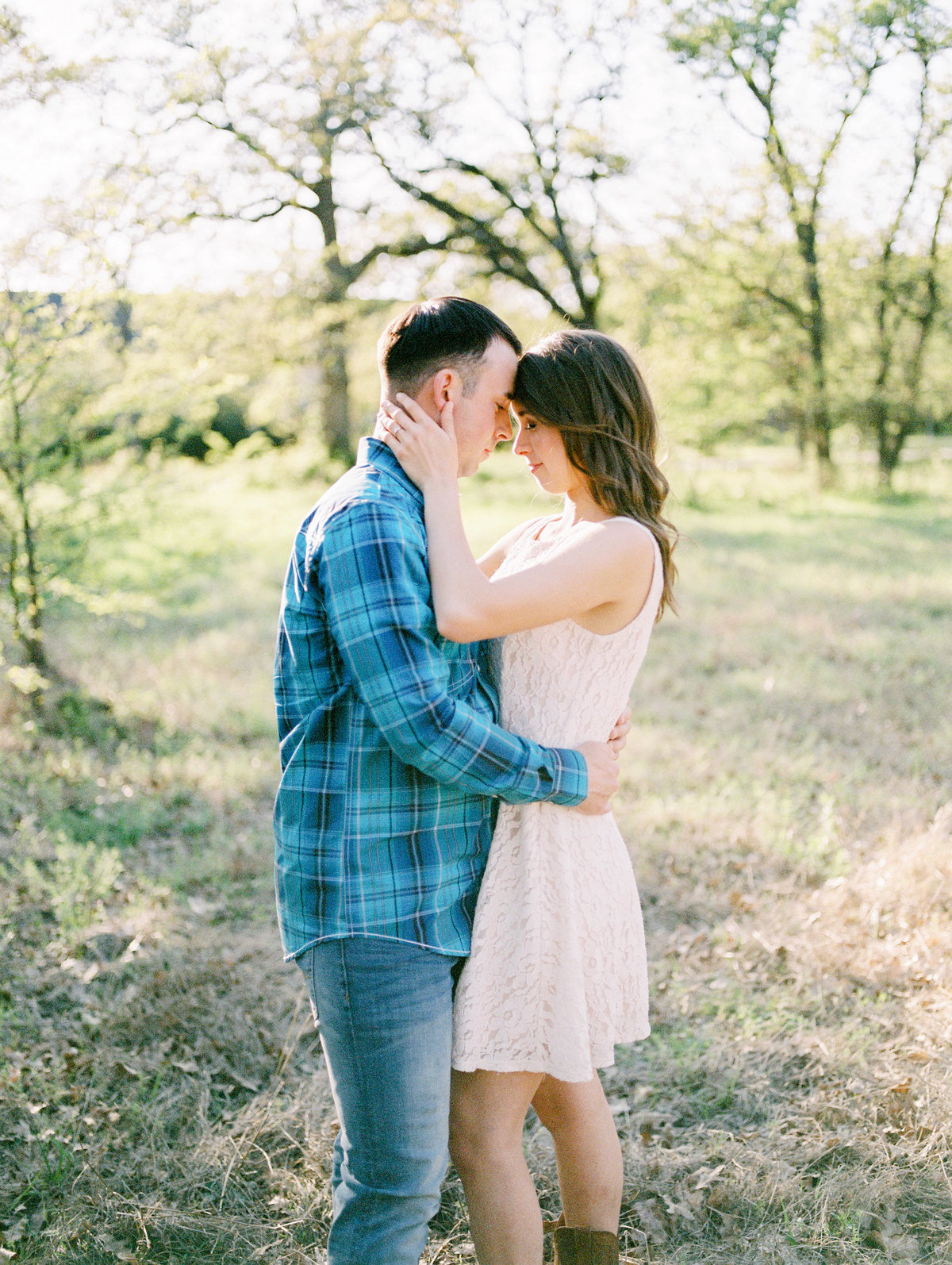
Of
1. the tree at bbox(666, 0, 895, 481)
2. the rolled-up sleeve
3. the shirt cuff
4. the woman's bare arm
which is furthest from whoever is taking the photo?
the tree at bbox(666, 0, 895, 481)

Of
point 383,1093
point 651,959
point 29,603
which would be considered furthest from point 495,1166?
point 29,603

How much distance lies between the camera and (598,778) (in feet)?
6.95

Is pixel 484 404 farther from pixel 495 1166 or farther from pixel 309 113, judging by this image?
Answer: pixel 309 113

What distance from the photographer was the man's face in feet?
6.88

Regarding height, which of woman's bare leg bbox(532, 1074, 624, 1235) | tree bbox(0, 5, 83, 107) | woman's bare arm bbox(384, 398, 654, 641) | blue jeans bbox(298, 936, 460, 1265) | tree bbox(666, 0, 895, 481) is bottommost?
woman's bare leg bbox(532, 1074, 624, 1235)

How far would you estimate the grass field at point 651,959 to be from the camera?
9.14 feet

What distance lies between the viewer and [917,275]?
2116 cm

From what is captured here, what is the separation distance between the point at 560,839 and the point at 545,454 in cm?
86

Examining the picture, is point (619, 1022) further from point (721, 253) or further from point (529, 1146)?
point (721, 253)

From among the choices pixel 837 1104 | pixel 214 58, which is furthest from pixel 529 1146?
pixel 214 58

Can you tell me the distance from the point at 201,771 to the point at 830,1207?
417 centimetres

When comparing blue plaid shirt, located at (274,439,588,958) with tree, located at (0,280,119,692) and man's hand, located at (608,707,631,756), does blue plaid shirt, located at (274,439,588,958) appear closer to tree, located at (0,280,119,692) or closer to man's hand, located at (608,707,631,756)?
man's hand, located at (608,707,631,756)

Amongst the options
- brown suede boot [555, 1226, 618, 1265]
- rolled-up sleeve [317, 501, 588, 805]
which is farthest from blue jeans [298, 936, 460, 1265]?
brown suede boot [555, 1226, 618, 1265]

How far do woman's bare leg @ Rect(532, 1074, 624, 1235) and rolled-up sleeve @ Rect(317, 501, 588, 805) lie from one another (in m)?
0.85
